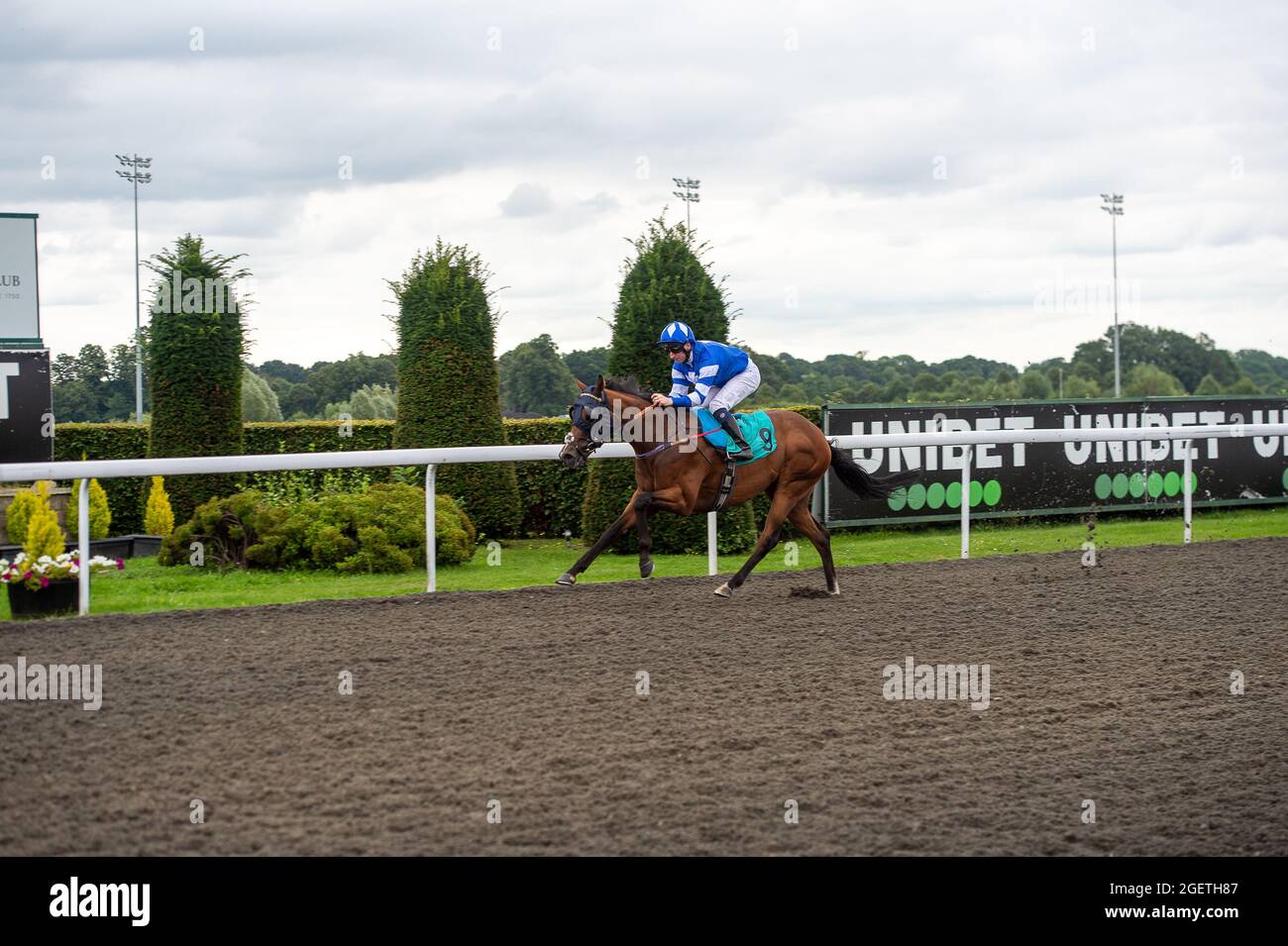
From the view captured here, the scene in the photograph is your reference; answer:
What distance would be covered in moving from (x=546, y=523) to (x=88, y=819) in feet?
31.3

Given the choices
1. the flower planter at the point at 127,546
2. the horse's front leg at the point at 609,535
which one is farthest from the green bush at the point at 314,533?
the horse's front leg at the point at 609,535

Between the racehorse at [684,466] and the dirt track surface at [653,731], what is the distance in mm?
470

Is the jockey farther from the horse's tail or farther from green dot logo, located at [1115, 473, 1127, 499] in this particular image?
green dot logo, located at [1115, 473, 1127, 499]

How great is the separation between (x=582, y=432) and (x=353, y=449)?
6.42m

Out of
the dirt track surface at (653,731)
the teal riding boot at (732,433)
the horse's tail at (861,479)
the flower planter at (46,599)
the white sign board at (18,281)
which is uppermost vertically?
the white sign board at (18,281)

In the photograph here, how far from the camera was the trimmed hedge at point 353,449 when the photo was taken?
13070mm

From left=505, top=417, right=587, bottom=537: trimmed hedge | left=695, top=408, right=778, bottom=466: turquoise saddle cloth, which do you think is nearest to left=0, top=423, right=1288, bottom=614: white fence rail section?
left=695, top=408, right=778, bottom=466: turquoise saddle cloth

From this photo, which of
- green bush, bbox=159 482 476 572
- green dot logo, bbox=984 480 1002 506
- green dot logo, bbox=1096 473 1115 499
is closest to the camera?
green bush, bbox=159 482 476 572

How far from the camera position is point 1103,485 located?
14.3 metres

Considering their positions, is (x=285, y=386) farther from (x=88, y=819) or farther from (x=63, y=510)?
(x=88, y=819)

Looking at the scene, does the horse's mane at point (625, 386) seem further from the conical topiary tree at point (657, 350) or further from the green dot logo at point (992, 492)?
the green dot logo at point (992, 492)

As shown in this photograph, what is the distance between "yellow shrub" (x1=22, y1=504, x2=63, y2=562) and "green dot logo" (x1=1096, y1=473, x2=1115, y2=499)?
10.7 m

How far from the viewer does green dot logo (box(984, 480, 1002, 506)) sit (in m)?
13.6

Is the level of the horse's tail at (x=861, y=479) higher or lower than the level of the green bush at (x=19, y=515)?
higher
